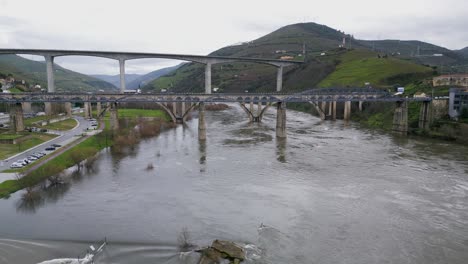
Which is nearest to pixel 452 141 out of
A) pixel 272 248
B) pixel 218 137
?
pixel 218 137

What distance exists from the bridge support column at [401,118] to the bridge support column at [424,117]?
2.85 m

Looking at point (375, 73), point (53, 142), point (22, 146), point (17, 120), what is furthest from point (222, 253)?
point (375, 73)

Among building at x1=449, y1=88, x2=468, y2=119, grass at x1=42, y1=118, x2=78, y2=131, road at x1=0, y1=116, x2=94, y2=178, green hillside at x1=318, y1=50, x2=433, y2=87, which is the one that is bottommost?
road at x1=0, y1=116, x2=94, y2=178

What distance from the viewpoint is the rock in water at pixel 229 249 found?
1942cm

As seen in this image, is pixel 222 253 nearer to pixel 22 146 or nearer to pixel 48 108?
pixel 22 146

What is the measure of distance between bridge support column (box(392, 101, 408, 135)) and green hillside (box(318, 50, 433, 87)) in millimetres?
29933

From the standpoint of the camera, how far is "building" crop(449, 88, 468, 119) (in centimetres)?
5741

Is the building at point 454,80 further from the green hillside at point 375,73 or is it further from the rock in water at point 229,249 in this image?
the rock in water at point 229,249

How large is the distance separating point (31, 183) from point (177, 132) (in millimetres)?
37223

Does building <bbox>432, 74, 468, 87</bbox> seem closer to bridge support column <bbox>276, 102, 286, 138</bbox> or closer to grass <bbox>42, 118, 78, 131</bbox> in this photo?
bridge support column <bbox>276, 102, 286, 138</bbox>

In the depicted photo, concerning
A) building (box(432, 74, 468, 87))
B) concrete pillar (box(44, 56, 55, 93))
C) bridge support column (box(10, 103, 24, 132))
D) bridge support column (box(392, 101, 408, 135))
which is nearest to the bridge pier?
bridge support column (box(392, 101, 408, 135))

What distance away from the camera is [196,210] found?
1038 inches

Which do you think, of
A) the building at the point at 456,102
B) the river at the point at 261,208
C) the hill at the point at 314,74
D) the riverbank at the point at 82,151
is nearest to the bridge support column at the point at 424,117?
the building at the point at 456,102

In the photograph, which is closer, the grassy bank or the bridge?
the grassy bank
